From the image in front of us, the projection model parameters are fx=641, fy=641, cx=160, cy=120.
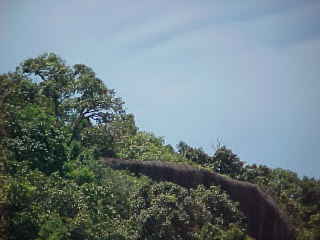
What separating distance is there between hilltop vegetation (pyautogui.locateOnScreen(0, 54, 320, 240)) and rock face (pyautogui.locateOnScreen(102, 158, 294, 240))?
58cm

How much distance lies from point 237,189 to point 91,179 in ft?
20.3

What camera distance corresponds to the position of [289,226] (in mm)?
24594

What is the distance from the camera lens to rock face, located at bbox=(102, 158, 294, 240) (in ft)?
80.6

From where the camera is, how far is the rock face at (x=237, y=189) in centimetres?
2456

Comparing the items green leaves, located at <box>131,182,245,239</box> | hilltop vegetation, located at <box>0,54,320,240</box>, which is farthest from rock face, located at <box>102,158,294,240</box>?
green leaves, located at <box>131,182,245,239</box>

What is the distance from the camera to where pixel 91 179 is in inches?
866

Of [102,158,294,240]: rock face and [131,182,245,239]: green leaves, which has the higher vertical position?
[102,158,294,240]: rock face

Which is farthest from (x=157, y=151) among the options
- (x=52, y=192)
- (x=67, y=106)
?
(x=52, y=192)

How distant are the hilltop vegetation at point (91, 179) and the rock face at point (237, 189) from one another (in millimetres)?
582

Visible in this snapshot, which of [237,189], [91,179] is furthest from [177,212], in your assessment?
[237,189]

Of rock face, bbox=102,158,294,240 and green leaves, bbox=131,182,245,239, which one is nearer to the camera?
green leaves, bbox=131,182,245,239

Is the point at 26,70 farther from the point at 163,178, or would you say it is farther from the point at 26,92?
the point at 163,178

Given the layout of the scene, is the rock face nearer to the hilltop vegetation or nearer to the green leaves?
the hilltop vegetation

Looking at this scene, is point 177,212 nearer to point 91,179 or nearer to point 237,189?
point 91,179
